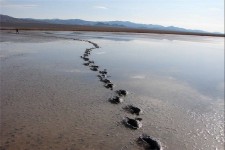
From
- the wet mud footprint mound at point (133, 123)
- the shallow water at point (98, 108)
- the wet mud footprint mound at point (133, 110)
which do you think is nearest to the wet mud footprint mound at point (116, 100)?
the shallow water at point (98, 108)

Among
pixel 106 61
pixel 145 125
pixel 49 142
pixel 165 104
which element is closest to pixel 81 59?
pixel 106 61

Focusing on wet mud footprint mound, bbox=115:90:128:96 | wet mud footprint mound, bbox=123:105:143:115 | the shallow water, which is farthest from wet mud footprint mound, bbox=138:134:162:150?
wet mud footprint mound, bbox=115:90:128:96

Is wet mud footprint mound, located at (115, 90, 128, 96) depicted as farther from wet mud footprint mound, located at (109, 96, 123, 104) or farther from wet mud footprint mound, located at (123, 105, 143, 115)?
wet mud footprint mound, located at (123, 105, 143, 115)

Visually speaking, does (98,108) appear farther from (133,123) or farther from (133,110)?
(133,123)

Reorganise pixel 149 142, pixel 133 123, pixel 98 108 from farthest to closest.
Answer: pixel 98 108
pixel 133 123
pixel 149 142

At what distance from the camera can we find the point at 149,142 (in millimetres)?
8234

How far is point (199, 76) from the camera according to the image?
1912 cm

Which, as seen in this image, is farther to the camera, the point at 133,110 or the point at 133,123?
the point at 133,110

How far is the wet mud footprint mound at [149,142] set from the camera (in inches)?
313

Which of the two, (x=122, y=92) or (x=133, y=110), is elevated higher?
(x=122, y=92)

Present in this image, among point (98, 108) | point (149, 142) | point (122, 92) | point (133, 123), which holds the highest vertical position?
point (122, 92)

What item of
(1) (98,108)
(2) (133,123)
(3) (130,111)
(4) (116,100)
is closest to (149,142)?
(2) (133,123)

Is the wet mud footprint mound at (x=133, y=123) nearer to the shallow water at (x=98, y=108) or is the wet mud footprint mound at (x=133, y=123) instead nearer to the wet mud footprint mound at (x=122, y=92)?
the shallow water at (x=98, y=108)

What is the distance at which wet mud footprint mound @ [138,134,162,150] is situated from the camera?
796 centimetres
